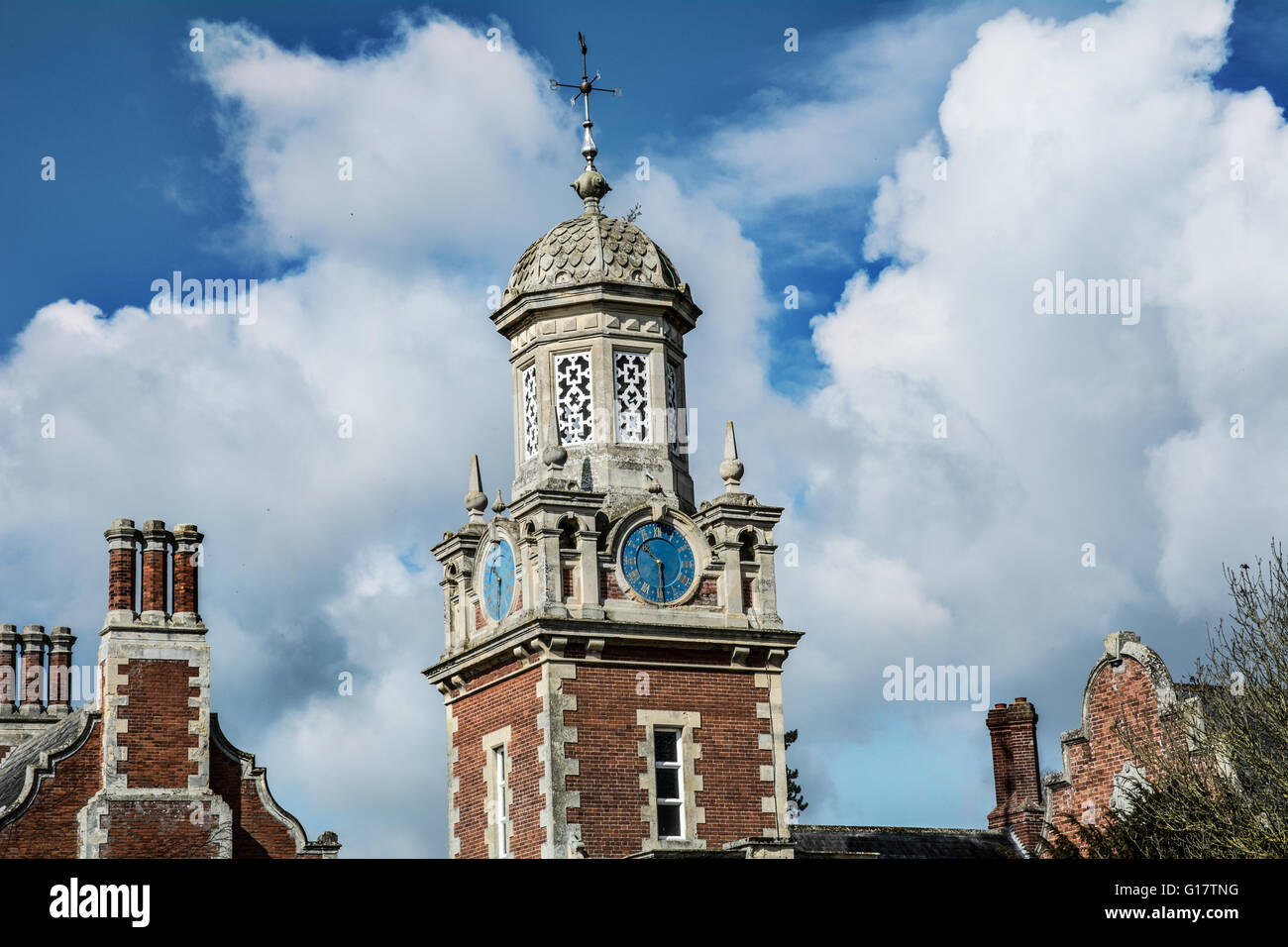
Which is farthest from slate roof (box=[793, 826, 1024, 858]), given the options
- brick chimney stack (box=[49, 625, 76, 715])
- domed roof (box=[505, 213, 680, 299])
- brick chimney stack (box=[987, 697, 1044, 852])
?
brick chimney stack (box=[49, 625, 76, 715])

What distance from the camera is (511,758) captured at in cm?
3127

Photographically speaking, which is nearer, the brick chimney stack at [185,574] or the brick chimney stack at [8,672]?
the brick chimney stack at [185,574]

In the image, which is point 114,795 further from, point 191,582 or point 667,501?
point 667,501

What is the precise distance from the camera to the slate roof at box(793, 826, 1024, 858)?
122 feet

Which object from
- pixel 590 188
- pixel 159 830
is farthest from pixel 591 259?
pixel 159 830

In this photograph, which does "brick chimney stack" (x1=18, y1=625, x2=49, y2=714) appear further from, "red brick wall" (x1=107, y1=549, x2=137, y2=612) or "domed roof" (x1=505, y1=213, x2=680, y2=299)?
"domed roof" (x1=505, y1=213, x2=680, y2=299)

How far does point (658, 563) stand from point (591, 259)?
19.0 ft

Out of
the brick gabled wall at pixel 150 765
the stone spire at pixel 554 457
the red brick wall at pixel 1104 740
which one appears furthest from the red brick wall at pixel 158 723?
the red brick wall at pixel 1104 740

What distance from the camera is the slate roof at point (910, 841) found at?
37.1 metres

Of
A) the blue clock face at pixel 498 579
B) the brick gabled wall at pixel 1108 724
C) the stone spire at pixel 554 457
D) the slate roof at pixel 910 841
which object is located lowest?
the slate roof at pixel 910 841

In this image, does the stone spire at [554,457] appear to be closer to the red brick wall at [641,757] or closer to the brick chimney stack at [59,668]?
the red brick wall at [641,757]

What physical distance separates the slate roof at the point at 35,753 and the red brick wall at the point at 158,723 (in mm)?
882

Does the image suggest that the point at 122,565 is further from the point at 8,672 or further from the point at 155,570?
the point at 8,672
